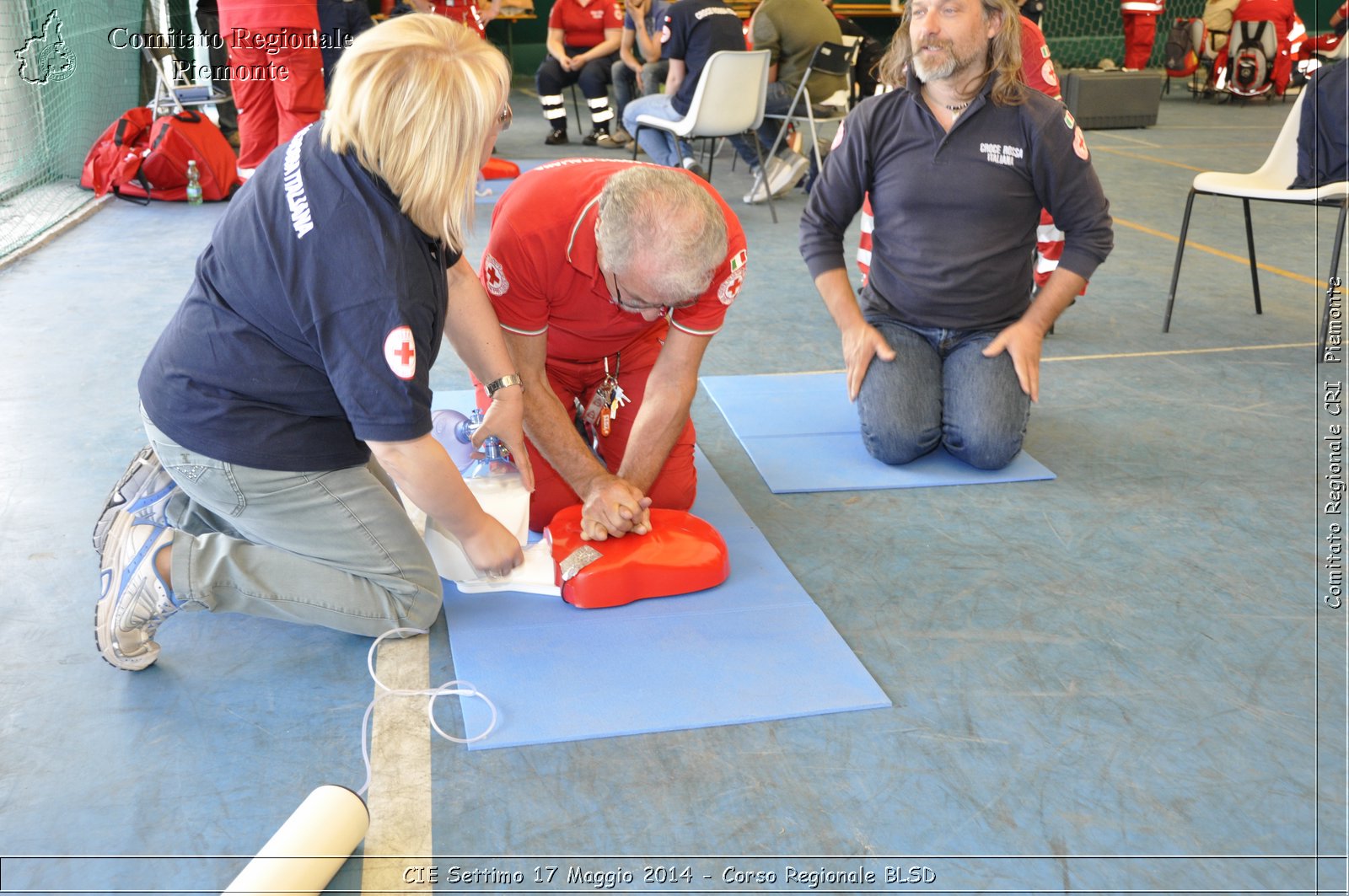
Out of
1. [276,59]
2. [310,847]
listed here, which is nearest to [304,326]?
[310,847]

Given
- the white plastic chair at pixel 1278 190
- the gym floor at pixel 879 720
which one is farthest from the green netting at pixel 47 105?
the white plastic chair at pixel 1278 190

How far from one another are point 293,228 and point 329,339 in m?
0.18

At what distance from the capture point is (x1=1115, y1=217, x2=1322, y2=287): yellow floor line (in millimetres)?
4570

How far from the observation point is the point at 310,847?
4.60 feet

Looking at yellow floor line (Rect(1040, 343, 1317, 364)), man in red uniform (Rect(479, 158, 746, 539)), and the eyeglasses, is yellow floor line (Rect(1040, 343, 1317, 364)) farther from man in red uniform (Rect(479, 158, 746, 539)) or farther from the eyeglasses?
the eyeglasses

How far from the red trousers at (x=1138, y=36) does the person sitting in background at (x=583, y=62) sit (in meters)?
6.12

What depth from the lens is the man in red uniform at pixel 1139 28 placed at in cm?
1115

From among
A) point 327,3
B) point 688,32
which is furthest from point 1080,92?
point 327,3

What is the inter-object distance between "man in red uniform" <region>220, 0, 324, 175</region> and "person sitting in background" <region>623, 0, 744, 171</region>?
1.85 m

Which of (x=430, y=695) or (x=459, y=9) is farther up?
(x=459, y=9)

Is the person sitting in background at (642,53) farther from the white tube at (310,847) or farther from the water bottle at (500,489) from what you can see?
the white tube at (310,847)

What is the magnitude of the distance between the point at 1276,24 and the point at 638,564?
10768mm

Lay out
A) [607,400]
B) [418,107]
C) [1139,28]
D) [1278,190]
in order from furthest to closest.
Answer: [1139,28]
[1278,190]
[607,400]
[418,107]

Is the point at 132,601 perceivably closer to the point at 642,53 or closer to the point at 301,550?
the point at 301,550
